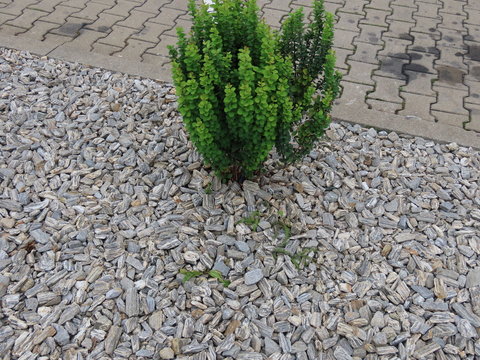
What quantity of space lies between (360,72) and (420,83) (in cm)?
53

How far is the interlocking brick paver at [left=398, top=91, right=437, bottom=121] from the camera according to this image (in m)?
4.04

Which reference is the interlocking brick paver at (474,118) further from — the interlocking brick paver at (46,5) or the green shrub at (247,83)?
the interlocking brick paver at (46,5)

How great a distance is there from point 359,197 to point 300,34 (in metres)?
1.03

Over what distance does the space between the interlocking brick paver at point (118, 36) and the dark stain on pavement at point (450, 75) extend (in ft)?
9.59

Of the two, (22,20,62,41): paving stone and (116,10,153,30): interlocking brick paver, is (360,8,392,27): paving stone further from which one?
(22,20,62,41): paving stone

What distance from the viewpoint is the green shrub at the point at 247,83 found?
2.46 m

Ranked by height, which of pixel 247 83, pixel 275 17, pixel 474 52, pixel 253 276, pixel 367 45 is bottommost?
pixel 474 52

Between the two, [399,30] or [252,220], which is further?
[399,30]

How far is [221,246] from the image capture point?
8.84ft

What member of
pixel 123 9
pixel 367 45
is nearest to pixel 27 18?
pixel 123 9

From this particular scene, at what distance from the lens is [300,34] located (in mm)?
2803

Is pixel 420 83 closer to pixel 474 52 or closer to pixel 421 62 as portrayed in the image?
pixel 421 62

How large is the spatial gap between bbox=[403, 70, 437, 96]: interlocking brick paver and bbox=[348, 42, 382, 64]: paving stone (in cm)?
34

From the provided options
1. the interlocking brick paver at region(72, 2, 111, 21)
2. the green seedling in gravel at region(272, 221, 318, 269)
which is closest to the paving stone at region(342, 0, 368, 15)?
the interlocking brick paver at region(72, 2, 111, 21)
